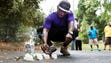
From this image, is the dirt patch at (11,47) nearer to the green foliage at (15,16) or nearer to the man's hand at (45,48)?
the green foliage at (15,16)

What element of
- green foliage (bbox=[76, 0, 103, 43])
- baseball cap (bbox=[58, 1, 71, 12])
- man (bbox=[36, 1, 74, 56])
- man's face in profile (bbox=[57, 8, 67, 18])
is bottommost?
green foliage (bbox=[76, 0, 103, 43])

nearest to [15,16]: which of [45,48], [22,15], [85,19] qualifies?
[22,15]

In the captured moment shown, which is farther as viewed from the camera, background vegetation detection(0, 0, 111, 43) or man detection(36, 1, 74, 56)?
background vegetation detection(0, 0, 111, 43)

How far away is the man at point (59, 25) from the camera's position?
946cm

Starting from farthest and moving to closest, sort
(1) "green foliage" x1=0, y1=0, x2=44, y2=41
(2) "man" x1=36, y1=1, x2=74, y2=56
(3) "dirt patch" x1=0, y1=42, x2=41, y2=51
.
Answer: (1) "green foliage" x1=0, y1=0, x2=44, y2=41
(3) "dirt patch" x1=0, y1=42, x2=41, y2=51
(2) "man" x1=36, y1=1, x2=74, y2=56

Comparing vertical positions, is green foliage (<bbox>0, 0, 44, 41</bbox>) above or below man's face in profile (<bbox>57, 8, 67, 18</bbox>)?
below

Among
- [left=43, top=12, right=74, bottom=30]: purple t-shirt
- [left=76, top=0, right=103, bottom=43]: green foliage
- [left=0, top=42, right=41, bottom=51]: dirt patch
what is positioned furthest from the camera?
[left=76, top=0, right=103, bottom=43]: green foliage

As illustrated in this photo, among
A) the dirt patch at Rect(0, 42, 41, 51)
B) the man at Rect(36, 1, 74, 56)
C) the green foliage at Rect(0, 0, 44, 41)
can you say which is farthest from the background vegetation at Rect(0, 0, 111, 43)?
the man at Rect(36, 1, 74, 56)

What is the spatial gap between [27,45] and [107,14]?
52.0ft

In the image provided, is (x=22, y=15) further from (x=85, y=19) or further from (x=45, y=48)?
(x=85, y=19)

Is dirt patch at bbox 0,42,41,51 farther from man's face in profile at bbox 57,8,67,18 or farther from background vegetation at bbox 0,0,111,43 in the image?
man's face in profile at bbox 57,8,67,18

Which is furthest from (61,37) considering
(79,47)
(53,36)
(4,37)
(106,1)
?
(4,37)

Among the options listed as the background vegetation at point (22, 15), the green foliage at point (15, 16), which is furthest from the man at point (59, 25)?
the green foliage at point (15, 16)

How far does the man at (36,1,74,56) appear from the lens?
31.0 feet
